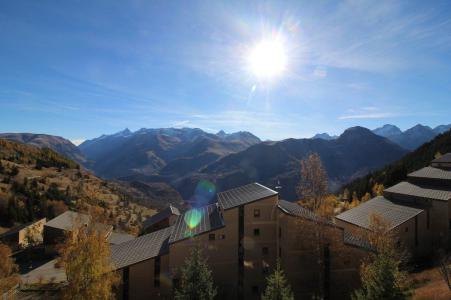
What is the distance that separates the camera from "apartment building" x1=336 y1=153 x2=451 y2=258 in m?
41.9

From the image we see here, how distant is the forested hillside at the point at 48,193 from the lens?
297 ft

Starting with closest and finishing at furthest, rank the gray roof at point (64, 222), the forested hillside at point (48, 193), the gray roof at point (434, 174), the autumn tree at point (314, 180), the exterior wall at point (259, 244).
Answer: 1. the autumn tree at point (314, 180)
2. the exterior wall at point (259, 244)
3. the gray roof at point (434, 174)
4. the gray roof at point (64, 222)
5. the forested hillside at point (48, 193)

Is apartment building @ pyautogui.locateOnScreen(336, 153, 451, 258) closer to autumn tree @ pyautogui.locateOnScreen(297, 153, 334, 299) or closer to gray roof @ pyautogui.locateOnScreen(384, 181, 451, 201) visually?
gray roof @ pyautogui.locateOnScreen(384, 181, 451, 201)

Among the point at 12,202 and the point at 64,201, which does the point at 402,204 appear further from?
the point at 64,201

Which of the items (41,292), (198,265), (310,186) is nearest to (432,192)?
(310,186)

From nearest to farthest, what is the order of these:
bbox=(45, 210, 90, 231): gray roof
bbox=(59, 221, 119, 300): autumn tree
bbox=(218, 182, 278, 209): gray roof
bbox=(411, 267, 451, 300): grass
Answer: bbox=(411, 267, 451, 300): grass < bbox=(59, 221, 119, 300): autumn tree < bbox=(218, 182, 278, 209): gray roof < bbox=(45, 210, 90, 231): gray roof

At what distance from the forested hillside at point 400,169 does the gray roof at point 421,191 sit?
37008 mm

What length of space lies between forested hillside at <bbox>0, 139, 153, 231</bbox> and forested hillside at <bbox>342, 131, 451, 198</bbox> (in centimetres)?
7944

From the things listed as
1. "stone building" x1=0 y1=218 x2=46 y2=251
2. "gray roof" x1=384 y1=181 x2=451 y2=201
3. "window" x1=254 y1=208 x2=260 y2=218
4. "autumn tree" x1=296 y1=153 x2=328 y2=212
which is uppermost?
"autumn tree" x1=296 y1=153 x2=328 y2=212

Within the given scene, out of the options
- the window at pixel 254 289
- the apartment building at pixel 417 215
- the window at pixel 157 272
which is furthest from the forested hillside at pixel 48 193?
the apartment building at pixel 417 215

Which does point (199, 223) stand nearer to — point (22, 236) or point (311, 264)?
point (311, 264)

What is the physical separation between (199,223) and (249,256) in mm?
7491

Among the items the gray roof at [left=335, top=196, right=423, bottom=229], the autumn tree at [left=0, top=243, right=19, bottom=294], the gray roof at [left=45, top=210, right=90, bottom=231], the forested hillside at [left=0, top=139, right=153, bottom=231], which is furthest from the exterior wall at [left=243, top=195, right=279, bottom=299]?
the gray roof at [left=45, top=210, right=90, bottom=231]

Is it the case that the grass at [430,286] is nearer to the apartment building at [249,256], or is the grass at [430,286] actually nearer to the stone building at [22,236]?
the apartment building at [249,256]
